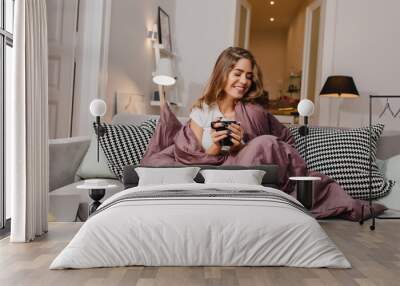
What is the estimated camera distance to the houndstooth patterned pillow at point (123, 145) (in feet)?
10.1

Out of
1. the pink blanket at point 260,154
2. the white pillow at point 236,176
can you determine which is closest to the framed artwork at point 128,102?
the pink blanket at point 260,154

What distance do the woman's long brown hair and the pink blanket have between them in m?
0.09

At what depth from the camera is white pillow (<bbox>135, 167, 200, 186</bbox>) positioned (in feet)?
8.31

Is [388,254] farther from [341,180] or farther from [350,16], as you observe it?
[350,16]

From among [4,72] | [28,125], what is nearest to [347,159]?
[28,125]

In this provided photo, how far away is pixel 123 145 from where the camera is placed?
3117 mm

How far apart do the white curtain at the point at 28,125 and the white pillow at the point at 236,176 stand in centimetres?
84

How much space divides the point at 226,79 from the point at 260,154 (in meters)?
0.59

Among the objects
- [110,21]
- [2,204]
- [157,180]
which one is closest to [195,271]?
[157,180]

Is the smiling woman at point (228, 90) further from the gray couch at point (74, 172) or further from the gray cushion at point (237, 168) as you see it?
the gray couch at point (74, 172)

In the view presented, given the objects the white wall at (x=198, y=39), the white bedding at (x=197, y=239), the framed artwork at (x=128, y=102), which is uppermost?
the white wall at (x=198, y=39)

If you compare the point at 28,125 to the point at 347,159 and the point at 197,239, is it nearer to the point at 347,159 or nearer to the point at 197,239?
the point at 197,239

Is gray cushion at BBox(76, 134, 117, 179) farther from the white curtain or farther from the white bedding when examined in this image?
the white bedding

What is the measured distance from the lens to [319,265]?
6.27 feet
